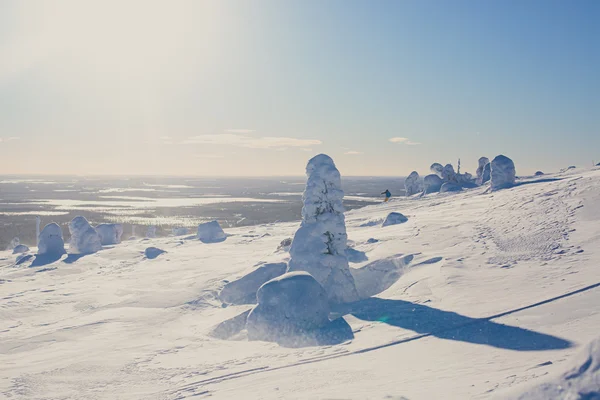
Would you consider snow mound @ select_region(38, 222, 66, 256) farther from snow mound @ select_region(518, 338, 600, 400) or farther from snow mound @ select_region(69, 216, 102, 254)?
snow mound @ select_region(518, 338, 600, 400)

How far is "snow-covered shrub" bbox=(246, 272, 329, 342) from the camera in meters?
10.8

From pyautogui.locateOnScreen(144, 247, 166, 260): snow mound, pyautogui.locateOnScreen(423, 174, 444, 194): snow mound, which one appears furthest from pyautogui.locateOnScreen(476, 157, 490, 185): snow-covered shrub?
pyautogui.locateOnScreen(144, 247, 166, 260): snow mound

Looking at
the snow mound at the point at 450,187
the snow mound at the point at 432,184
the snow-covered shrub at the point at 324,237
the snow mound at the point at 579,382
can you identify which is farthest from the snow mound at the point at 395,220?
the snow mound at the point at 432,184

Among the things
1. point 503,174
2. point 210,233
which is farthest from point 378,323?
point 503,174

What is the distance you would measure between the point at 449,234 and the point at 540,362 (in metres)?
12.9

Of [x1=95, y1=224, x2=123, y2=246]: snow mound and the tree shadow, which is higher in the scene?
the tree shadow

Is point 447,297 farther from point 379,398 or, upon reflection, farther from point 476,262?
point 379,398

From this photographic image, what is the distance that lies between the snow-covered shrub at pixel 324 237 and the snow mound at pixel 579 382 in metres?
9.83

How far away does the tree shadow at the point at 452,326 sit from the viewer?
7.38 m

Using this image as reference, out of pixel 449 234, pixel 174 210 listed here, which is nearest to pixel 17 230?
pixel 174 210

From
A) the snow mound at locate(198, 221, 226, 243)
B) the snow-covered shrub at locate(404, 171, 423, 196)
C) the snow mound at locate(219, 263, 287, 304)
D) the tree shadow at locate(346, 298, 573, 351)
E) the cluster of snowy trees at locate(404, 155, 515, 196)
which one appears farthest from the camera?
the snow-covered shrub at locate(404, 171, 423, 196)

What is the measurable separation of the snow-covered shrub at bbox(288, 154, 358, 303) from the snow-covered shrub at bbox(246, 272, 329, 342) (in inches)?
94.1

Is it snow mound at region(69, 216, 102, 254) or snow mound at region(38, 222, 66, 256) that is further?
snow mound at region(69, 216, 102, 254)

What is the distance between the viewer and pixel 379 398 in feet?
19.2
